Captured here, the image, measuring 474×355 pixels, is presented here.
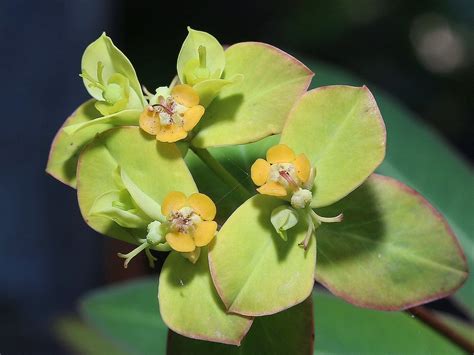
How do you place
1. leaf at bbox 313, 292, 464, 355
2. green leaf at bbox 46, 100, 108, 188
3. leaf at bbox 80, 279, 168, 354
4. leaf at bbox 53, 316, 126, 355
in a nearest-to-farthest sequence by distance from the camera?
green leaf at bbox 46, 100, 108, 188, leaf at bbox 313, 292, 464, 355, leaf at bbox 80, 279, 168, 354, leaf at bbox 53, 316, 126, 355

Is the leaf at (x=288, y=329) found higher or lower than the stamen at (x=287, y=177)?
lower

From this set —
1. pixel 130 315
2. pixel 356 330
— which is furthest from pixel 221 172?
pixel 130 315

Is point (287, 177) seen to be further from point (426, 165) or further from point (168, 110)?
point (426, 165)

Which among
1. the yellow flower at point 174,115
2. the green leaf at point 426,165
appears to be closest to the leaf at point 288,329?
the yellow flower at point 174,115

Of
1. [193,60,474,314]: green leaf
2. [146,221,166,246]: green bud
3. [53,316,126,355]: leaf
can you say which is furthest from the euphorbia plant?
[53,316,126,355]: leaf

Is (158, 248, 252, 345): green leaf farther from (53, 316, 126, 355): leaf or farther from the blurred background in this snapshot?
the blurred background

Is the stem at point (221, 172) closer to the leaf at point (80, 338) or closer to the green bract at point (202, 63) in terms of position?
the green bract at point (202, 63)
